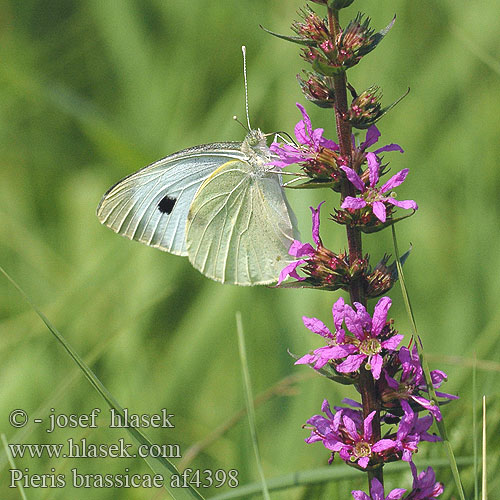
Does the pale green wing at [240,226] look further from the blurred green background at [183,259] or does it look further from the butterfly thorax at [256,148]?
the blurred green background at [183,259]

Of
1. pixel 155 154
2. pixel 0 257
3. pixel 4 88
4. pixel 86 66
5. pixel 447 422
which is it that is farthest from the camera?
pixel 86 66

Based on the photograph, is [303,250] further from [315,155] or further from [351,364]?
[351,364]

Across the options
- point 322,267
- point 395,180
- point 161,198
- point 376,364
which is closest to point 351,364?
point 376,364

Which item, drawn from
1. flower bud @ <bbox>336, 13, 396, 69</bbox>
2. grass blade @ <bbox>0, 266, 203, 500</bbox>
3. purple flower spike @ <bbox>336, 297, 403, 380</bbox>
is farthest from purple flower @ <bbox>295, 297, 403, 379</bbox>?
flower bud @ <bbox>336, 13, 396, 69</bbox>

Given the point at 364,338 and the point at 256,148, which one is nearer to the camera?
the point at 364,338

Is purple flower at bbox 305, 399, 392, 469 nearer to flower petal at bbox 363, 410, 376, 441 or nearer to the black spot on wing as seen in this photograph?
flower petal at bbox 363, 410, 376, 441

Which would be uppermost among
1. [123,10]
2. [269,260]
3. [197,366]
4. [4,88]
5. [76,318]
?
[123,10]

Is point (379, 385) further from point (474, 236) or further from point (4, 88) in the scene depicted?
point (4, 88)

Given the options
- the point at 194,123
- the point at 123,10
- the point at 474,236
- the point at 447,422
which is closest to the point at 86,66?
the point at 123,10
